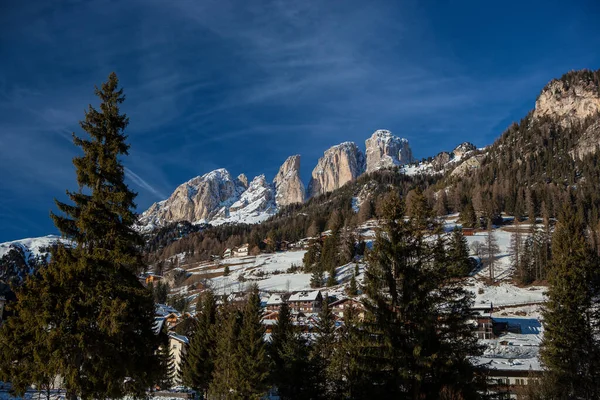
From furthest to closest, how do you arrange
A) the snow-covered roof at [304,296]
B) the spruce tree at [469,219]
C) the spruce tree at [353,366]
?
the spruce tree at [469,219], the snow-covered roof at [304,296], the spruce tree at [353,366]

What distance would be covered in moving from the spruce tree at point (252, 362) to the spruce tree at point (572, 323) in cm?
1803

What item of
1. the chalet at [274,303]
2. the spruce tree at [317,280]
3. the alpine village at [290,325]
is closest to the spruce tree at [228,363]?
the alpine village at [290,325]

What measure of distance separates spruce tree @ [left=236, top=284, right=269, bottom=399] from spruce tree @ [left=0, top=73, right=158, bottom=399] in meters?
13.3

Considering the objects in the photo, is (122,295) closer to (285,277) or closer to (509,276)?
(509,276)

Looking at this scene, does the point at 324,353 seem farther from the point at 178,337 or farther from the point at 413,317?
the point at 178,337

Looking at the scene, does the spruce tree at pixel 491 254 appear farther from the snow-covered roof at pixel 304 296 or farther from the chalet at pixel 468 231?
the snow-covered roof at pixel 304 296

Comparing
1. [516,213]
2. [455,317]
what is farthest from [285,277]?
[455,317]

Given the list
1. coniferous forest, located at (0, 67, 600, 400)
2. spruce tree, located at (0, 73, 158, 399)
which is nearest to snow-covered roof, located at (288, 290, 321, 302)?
coniferous forest, located at (0, 67, 600, 400)

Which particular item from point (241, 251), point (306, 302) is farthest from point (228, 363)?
point (241, 251)

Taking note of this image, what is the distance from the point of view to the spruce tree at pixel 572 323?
1005 inches

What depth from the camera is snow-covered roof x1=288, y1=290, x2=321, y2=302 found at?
3479 inches

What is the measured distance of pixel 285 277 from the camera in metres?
118

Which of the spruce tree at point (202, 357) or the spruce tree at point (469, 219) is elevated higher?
the spruce tree at point (469, 219)

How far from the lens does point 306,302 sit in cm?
8769
